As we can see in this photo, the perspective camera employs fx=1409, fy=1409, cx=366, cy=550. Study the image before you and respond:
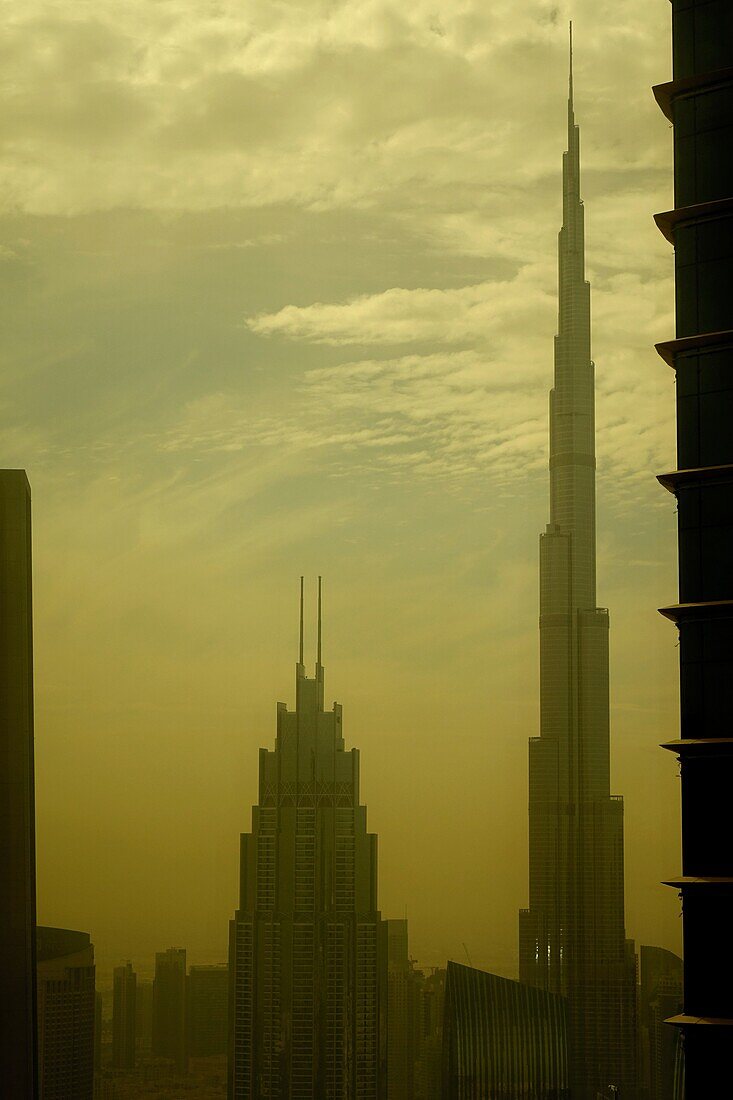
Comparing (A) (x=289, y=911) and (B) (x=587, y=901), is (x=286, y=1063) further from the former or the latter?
(B) (x=587, y=901)

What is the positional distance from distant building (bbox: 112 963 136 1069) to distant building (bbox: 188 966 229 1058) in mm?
4341

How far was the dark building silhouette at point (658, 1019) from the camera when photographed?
202 feet

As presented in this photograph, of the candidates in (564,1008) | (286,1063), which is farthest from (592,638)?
(286,1063)

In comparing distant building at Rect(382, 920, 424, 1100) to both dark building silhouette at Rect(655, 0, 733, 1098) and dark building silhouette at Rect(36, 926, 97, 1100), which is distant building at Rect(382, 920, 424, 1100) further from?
dark building silhouette at Rect(655, 0, 733, 1098)

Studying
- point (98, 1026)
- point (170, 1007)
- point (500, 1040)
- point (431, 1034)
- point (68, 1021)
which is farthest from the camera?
point (500, 1040)

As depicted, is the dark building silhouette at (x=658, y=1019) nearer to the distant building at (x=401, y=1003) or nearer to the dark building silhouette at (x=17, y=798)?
the distant building at (x=401, y=1003)

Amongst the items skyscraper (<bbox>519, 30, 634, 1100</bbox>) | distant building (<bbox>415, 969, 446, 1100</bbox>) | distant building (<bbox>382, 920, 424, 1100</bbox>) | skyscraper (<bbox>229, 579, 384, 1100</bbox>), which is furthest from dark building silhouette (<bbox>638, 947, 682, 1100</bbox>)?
skyscraper (<bbox>519, 30, 634, 1100</bbox>)

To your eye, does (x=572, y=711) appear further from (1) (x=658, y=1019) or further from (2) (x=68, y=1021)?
(2) (x=68, y=1021)

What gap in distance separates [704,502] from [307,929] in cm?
5668

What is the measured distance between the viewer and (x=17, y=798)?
23.9 metres

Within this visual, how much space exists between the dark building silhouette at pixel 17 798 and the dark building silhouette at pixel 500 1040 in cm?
4162

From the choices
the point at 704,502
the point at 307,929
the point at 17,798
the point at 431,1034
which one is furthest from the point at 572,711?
the point at 704,502

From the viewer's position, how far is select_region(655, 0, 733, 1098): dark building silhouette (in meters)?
15.5

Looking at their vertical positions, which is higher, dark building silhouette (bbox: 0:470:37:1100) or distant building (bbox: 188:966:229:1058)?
dark building silhouette (bbox: 0:470:37:1100)
